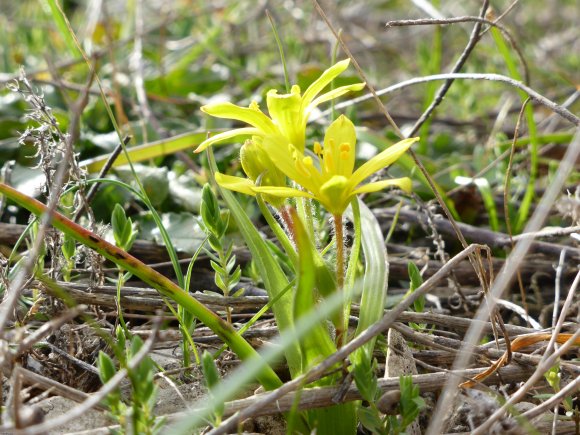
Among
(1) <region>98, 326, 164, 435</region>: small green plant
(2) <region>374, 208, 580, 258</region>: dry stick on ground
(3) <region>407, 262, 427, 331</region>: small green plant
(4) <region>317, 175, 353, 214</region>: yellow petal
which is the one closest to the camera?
(1) <region>98, 326, 164, 435</region>: small green plant

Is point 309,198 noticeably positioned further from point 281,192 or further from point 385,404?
point 385,404

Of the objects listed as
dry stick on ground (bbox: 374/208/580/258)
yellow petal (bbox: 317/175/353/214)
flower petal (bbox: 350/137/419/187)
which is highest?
flower petal (bbox: 350/137/419/187)

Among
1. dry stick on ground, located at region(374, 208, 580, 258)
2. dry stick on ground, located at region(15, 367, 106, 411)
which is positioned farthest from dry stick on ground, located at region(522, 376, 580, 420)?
dry stick on ground, located at region(374, 208, 580, 258)

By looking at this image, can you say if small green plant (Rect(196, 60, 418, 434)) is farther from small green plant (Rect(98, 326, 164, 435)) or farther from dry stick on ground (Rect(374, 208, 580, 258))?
dry stick on ground (Rect(374, 208, 580, 258))

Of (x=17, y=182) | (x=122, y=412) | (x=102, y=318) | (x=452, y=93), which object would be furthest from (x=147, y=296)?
(x=452, y=93)

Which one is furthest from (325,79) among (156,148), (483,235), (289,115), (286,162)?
(156,148)

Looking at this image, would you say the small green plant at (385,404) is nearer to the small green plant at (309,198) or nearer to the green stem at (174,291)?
the small green plant at (309,198)

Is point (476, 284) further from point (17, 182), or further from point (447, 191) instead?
point (17, 182)

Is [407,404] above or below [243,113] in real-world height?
below

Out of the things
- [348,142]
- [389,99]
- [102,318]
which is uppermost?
[389,99]
